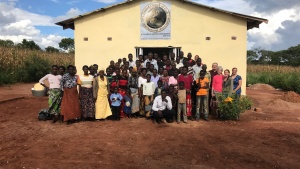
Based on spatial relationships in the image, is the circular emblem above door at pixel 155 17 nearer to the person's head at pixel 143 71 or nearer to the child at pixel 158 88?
the person's head at pixel 143 71

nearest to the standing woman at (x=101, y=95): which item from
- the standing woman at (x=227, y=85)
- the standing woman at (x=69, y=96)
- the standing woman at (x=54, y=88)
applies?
the standing woman at (x=69, y=96)

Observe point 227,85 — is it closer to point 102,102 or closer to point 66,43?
point 102,102

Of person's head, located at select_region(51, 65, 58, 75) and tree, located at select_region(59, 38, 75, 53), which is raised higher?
tree, located at select_region(59, 38, 75, 53)

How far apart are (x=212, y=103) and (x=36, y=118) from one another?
209 inches

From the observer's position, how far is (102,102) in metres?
7.99

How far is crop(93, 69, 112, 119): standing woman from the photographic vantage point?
782 centimetres

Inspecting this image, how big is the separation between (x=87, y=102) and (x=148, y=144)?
266 cm

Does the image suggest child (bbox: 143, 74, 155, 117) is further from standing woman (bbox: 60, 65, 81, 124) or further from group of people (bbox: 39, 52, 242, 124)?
standing woman (bbox: 60, 65, 81, 124)

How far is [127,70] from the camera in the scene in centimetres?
858

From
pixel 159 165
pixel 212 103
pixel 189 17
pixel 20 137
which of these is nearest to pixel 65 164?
pixel 159 165

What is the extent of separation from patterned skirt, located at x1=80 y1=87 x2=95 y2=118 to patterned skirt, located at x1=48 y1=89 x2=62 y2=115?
63 cm

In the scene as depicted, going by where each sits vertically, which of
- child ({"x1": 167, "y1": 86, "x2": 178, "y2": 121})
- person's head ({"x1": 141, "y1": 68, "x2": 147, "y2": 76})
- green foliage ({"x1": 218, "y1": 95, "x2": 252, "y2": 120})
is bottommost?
green foliage ({"x1": 218, "y1": 95, "x2": 252, "y2": 120})

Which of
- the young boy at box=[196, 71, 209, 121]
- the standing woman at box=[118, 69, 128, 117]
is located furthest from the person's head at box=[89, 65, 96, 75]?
the young boy at box=[196, 71, 209, 121]

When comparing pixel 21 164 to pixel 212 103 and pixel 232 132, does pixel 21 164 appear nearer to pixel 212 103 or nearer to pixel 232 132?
pixel 232 132
